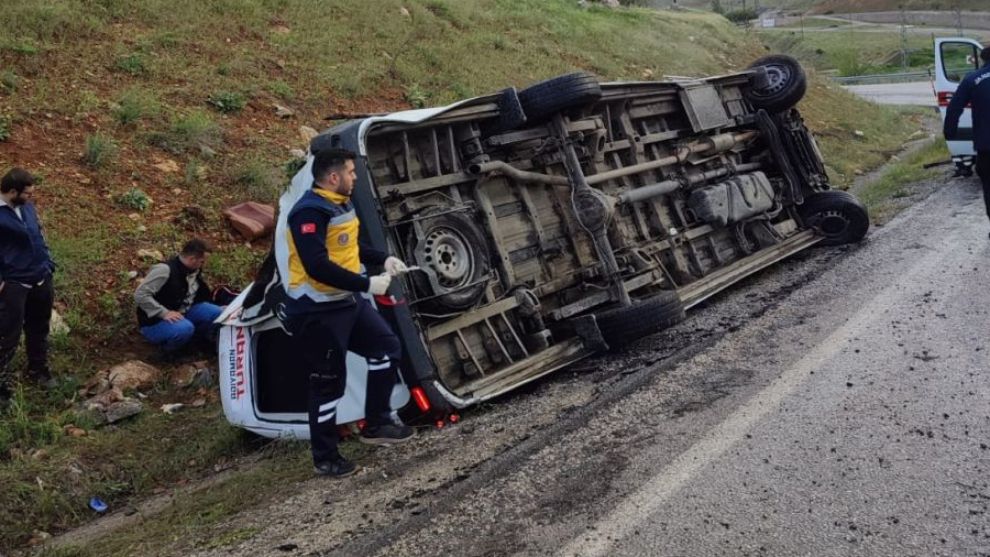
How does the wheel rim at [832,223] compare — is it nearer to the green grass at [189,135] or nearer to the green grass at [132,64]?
the green grass at [189,135]

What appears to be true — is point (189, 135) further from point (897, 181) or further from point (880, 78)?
point (880, 78)

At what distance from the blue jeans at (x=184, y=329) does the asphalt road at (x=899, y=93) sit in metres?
21.3

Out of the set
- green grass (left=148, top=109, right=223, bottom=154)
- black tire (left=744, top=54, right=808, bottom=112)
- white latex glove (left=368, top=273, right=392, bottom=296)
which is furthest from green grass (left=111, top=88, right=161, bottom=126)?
black tire (left=744, top=54, right=808, bottom=112)

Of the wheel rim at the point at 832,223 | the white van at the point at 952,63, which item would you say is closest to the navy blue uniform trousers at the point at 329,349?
the wheel rim at the point at 832,223

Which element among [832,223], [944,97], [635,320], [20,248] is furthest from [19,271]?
[944,97]

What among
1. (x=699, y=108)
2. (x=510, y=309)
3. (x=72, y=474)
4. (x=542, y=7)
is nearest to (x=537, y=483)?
(x=510, y=309)

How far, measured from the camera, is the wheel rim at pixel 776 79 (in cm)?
898

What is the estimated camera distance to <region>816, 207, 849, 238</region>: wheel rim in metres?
8.39

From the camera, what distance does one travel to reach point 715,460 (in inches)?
148

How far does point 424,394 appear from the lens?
4824mm

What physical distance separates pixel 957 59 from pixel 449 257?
9.14 meters

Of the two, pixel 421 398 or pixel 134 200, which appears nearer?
pixel 421 398

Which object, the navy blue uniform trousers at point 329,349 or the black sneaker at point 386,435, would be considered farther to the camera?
the black sneaker at point 386,435

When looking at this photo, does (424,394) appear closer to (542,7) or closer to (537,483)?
(537,483)
